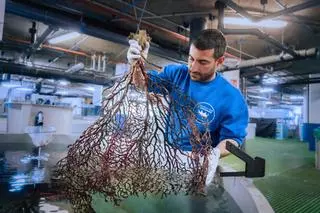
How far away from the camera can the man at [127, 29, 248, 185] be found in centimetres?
110

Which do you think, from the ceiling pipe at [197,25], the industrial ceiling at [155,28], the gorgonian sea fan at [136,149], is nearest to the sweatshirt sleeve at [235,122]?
the gorgonian sea fan at [136,149]

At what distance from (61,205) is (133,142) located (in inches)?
62.9

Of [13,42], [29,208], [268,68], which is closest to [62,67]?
[13,42]

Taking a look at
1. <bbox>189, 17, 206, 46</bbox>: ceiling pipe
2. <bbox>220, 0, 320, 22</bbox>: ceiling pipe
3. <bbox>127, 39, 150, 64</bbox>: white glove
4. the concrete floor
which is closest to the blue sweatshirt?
<bbox>127, 39, 150, 64</bbox>: white glove

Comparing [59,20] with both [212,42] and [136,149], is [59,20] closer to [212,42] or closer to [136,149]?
[212,42]

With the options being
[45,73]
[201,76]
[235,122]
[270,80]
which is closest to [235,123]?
[235,122]

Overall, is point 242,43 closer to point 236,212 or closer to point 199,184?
point 236,212

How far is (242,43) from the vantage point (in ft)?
18.2

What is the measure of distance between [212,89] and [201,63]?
0.62ft

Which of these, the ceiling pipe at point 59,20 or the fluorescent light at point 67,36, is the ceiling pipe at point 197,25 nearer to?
the ceiling pipe at point 59,20

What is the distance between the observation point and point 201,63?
1117 millimetres

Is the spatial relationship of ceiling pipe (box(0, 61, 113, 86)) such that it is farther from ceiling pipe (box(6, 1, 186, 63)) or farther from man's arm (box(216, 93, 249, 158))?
man's arm (box(216, 93, 249, 158))

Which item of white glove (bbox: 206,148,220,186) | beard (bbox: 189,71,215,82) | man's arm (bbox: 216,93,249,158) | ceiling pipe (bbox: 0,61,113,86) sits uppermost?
ceiling pipe (bbox: 0,61,113,86)

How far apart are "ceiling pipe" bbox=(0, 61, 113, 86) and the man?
426cm
